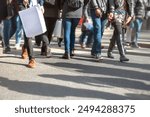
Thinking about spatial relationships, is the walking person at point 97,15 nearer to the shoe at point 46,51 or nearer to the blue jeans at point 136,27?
the shoe at point 46,51

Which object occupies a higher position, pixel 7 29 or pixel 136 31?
pixel 7 29

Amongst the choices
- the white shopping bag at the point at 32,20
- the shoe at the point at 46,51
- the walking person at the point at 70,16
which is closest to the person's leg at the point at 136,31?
the walking person at the point at 70,16

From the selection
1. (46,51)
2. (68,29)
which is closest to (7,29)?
(46,51)

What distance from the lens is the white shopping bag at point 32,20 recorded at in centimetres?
902

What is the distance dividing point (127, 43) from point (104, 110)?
28.0ft

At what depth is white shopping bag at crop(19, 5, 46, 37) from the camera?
9.02 m

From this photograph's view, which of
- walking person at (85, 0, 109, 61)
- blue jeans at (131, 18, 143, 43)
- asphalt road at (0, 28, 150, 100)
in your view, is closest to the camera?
asphalt road at (0, 28, 150, 100)

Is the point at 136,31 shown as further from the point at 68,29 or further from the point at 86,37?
the point at 68,29

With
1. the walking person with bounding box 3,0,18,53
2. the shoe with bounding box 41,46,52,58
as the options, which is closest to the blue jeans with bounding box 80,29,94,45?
the walking person with bounding box 3,0,18,53

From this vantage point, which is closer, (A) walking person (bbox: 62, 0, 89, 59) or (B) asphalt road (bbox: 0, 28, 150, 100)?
(B) asphalt road (bbox: 0, 28, 150, 100)

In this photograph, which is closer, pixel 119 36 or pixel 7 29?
pixel 119 36

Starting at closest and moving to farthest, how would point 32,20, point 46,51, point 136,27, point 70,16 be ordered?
point 32,20
point 70,16
point 46,51
point 136,27

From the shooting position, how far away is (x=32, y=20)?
9.05 meters

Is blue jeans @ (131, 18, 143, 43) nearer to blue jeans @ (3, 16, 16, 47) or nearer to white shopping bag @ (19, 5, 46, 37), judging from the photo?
blue jeans @ (3, 16, 16, 47)
